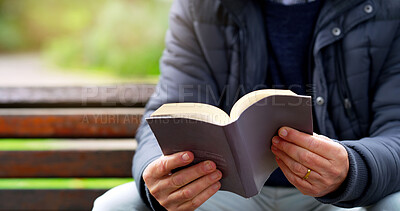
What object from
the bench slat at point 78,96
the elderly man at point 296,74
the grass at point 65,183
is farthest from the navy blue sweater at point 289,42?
the grass at point 65,183

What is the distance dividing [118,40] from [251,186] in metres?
3.27

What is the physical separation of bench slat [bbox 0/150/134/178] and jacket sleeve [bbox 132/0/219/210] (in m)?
0.42

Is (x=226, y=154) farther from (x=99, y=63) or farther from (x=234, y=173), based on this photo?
(x=99, y=63)

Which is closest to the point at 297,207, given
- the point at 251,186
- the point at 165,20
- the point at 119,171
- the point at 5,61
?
the point at 251,186

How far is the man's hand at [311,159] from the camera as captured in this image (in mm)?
1121

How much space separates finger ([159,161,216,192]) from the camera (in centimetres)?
114

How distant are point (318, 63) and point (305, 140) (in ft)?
1.51

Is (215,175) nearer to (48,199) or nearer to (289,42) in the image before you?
(289,42)

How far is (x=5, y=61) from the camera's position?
484cm

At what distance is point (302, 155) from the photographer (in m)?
1.13

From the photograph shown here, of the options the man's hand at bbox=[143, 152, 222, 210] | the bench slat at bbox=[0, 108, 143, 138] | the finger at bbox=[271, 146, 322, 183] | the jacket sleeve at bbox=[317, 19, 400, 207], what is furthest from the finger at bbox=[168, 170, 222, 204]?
the bench slat at bbox=[0, 108, 143, 138]

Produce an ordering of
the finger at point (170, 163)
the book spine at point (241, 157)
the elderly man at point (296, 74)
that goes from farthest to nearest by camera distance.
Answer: the elderly man at point (296, 74) < the finger at point (170, 163) < the book spine at point (241, 157)

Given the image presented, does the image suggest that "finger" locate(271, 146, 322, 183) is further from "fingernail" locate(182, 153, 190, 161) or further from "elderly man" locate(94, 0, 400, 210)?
"fingernail" locate(182, 153, 190, 161)

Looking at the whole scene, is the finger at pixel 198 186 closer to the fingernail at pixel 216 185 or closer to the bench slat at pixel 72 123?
the fingernail at pixel 216 185
